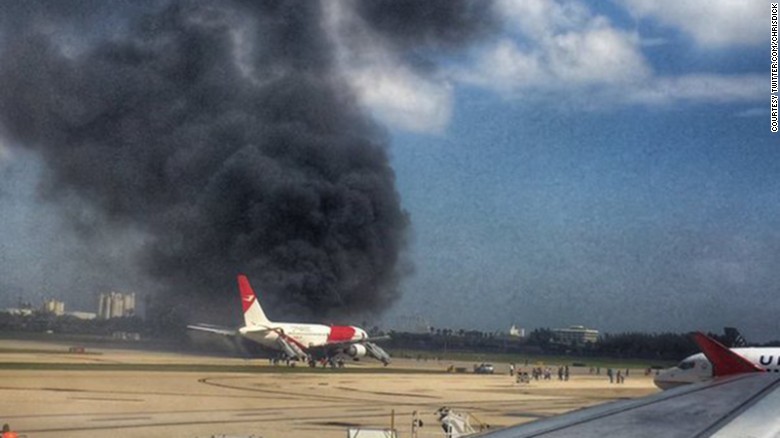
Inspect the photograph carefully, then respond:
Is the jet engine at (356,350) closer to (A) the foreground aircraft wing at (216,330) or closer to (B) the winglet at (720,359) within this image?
(A) the foreground aircraft wing at (216,330)

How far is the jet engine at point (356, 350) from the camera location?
318ft

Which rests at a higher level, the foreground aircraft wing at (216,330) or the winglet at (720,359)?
the foreground aircraft wing at (216,330)

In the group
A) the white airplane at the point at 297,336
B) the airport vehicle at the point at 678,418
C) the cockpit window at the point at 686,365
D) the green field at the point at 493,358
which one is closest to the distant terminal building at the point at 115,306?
the white airplane at the point at 297,336

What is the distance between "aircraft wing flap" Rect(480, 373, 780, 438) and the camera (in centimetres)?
819

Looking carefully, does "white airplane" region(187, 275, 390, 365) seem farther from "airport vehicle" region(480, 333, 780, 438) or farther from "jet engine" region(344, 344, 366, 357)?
"airport vehicle" region(480, 333, 780, 438)

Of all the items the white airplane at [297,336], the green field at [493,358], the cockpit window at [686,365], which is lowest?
the cockpit window at [686,365]

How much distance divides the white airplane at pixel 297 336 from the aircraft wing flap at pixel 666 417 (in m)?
80.1

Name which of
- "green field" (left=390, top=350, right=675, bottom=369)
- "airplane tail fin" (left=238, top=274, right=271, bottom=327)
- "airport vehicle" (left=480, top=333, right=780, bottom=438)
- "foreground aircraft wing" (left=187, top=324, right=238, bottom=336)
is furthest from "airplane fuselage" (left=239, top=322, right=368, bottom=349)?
"airport vehicle" (left=480, top=333, right=780, bottom=438)

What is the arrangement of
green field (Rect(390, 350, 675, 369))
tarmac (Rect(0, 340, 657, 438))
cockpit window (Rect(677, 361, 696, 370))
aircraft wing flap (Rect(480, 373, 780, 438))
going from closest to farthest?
1. aircraft wing flap (Rect(480, 373, 780, 438))
2. tarmac (Rect(0, 340, 657, 438))
3. cockpit window (Rect(677, 361, 696, 370))
4. green field (Rect(390, 350, 675, 369))

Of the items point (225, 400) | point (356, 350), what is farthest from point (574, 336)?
point (225, 400)

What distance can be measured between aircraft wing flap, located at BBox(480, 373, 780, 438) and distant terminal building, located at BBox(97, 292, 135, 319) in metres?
77.8

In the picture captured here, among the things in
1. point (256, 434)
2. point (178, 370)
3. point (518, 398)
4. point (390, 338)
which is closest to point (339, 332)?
point (390, 338)

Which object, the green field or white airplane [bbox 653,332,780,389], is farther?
the green field

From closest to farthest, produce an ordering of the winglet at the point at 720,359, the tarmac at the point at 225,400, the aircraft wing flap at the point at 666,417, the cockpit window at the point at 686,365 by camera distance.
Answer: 1. the aircraft wing flap at the point at 666,417
2. the winglet at the point at 720,359
3. the tarmac at the point at 225,400
4. the cockpit window at the point at 686,365
